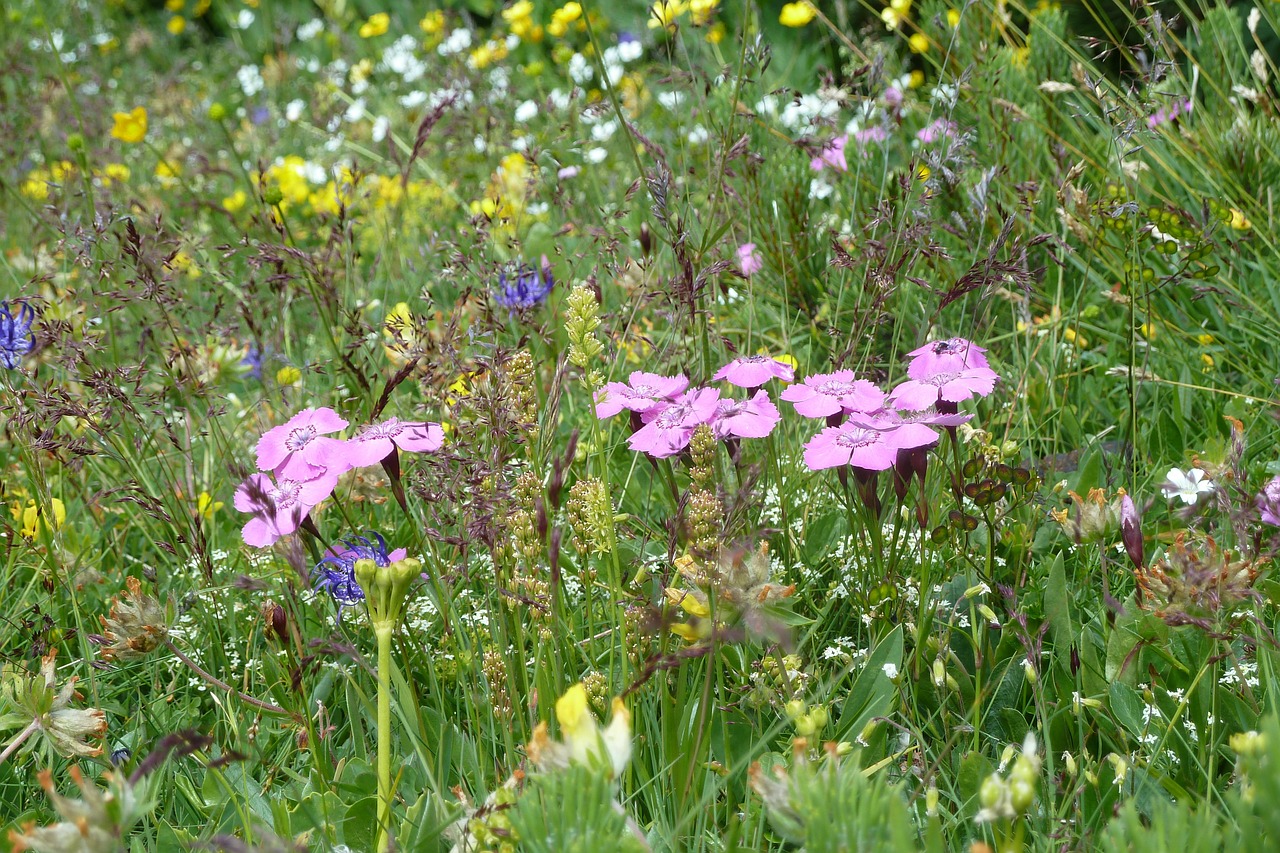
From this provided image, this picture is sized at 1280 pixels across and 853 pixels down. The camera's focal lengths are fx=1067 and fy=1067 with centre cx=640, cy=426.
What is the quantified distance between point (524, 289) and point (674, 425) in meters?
1.06

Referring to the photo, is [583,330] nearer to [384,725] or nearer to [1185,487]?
[384,725]

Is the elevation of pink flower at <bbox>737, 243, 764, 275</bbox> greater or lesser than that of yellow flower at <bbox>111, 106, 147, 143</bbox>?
lesser

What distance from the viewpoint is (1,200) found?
3.95 meters

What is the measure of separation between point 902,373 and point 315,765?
1407 mm

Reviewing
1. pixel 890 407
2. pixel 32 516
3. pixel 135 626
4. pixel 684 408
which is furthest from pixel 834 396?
pixel 32 516

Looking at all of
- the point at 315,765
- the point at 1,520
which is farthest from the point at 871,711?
the point at 1,520

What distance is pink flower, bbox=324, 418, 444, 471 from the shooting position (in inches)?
49.6

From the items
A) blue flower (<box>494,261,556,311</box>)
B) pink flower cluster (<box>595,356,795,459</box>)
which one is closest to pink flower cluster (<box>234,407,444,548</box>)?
pink flower cluster (<box>595,356,795,459</box>)

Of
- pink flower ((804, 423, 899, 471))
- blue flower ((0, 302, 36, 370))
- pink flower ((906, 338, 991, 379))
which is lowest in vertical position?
pink flower ((804, 423, 899, 471))

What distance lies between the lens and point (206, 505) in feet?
6.27

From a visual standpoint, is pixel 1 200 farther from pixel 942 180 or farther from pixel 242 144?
pixel 942 180

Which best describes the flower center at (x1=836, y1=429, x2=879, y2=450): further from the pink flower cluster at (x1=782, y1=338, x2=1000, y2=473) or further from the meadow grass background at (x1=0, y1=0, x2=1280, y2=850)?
the meadow grass background at (x1=0, y1=0, x2=1280, y2=850)

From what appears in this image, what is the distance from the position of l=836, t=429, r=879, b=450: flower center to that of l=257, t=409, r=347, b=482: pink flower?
0.61 metres

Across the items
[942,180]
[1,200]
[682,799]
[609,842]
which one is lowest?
[682,799]
